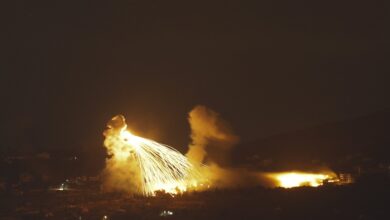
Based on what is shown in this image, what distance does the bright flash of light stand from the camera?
60219mm

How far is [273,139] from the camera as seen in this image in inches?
3789

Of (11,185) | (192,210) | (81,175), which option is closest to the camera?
(192,210)

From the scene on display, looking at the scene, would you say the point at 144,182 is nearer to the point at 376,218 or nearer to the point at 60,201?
the point at 60,201

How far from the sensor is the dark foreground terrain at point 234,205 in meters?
47.8

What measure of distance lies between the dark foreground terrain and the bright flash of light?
157 inches

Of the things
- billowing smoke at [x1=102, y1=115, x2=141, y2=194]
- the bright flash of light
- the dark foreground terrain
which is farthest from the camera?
the bright flash of light

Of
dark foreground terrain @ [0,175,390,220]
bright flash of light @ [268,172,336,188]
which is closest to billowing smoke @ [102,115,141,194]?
dark foreground terrain @ [0,175,390,220]

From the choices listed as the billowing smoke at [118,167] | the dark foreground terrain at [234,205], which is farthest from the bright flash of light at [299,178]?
the billowing smoke at [118,167]

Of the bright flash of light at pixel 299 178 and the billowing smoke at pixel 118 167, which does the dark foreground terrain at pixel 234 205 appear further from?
the bright flash of light at pixel 299 178

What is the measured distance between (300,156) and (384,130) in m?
15.9

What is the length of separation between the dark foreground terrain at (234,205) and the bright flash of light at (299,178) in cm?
400

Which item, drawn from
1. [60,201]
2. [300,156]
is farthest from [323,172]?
[60,201]

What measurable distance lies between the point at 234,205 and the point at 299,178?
43.6 feet

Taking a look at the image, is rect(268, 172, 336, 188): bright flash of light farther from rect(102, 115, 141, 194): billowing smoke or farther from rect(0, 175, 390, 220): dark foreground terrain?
rect(102, 115, 141, 194): billowing smoke
